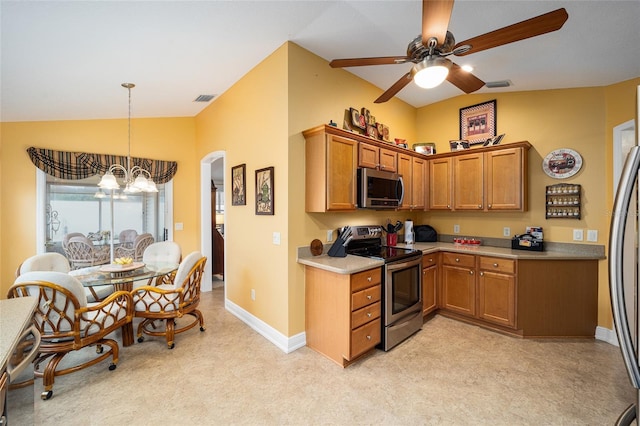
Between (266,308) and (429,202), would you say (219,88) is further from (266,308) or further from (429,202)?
(429,202)

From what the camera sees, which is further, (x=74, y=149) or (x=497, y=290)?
(x=74, y=149)

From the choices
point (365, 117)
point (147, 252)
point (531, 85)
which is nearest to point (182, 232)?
point (147, 252)

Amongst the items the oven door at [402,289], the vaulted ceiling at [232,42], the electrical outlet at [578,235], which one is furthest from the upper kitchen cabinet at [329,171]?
the electrical outlet at [578,235]

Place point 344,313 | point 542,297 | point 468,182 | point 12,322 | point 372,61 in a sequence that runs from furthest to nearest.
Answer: point 468,182
point 542,297
point 344,313
point 372,61
point 12,322

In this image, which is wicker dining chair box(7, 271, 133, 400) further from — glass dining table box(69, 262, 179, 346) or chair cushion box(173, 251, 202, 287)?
chair cushion box(173, 251, 202, 287)

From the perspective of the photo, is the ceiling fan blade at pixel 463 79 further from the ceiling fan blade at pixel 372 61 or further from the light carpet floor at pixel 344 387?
the light carpet floor at pixel 344 387

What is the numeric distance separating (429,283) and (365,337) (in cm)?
139

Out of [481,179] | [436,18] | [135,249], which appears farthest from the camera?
[135,249]

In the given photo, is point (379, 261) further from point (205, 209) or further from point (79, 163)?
point (79, 163)

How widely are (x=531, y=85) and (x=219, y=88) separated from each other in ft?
13.3

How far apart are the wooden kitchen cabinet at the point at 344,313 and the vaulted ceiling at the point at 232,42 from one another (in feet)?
7.75

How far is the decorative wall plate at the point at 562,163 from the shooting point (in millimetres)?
3258

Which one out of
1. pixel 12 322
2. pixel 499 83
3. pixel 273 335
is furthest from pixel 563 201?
pixel 12 322

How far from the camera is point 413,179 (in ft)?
13.0
